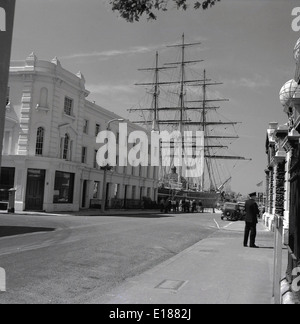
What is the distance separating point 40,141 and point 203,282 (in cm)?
2590

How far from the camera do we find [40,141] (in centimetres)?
3175

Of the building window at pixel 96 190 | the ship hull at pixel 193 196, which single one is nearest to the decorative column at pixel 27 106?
the building window at pixel 96 190

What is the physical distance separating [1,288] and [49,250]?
4507 millimetres

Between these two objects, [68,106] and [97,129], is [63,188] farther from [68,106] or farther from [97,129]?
[97,129]

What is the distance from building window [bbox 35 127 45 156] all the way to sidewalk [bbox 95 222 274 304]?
2197 centimetres

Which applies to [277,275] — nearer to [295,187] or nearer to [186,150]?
[295,187]

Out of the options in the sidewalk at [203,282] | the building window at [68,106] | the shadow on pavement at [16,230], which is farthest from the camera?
the building window at [68,106]

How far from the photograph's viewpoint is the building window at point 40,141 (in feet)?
104

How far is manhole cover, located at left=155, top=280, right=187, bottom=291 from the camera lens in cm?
738

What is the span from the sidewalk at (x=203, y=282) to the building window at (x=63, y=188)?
881 inches

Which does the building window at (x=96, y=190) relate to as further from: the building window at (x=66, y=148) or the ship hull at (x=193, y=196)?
the ship hull at (x=193, y=196)

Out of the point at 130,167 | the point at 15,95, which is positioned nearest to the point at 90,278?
the point at 15,95

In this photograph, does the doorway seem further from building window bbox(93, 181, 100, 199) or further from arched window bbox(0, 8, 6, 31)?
arched window bbox(0, 8, 6, 31)

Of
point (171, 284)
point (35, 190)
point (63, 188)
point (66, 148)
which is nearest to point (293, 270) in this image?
point (171, 284)
